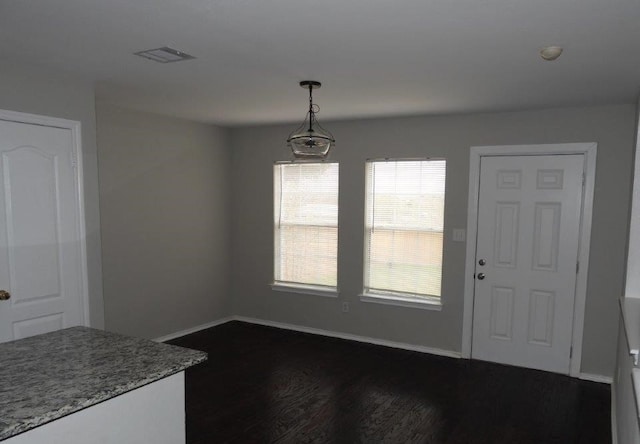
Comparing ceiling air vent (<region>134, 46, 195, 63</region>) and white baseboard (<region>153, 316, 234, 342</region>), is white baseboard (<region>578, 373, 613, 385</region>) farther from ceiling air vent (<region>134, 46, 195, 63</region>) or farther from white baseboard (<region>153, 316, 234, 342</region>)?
ceiling air vent (<region>134, 46, 195, 63</region>)

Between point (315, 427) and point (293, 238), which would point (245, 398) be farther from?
point (293, 238)

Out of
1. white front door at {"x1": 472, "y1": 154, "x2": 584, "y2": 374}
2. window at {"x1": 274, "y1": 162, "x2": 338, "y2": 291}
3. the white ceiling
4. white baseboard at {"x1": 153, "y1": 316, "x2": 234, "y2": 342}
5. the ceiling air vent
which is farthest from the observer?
window at {"x1": 274, "y1": 162, "x2": 338, "y2": 291}

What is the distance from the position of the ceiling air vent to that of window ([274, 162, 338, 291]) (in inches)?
103

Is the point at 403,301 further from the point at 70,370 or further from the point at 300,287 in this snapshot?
the point at 70,370

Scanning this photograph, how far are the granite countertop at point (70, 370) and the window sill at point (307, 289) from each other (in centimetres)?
320

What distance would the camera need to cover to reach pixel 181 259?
16.6 feet

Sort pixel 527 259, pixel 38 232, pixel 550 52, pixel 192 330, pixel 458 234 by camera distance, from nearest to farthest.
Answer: pixel 550 52 → pixel 38 232 → pixel 527 259 → pixel 458 234 → pixel 192 330

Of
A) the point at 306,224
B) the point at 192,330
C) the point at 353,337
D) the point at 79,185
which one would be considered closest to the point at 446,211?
the point at 306,224

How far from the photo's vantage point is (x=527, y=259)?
421cm

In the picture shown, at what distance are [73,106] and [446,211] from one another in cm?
328

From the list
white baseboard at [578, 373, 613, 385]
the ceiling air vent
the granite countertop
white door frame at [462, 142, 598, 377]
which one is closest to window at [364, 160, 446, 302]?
white door frame at [462, 142, 598, 377]

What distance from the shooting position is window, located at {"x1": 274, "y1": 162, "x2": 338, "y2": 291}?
513cm

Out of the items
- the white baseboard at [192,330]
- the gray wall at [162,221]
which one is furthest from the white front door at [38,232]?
the white baseboard at [192,330]

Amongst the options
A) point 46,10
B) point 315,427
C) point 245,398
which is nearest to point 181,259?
point 245,398
